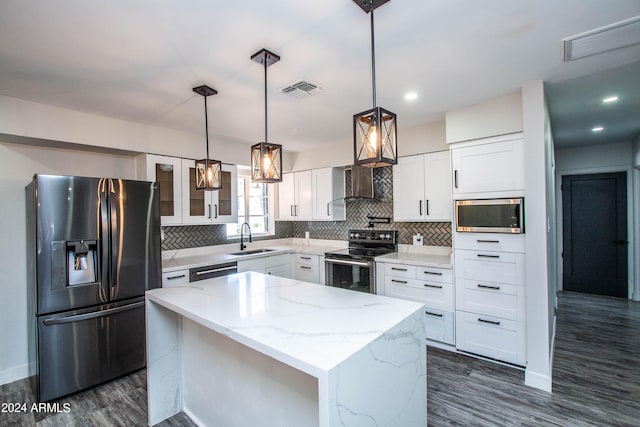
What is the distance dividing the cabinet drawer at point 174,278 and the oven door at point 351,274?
1748 millimetres

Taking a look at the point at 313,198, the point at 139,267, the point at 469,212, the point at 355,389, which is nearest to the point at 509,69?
the point at 469,212

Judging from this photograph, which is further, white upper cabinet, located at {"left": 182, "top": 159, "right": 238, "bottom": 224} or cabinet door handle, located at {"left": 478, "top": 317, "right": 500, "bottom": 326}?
white upper cabinet, located at {"left": 182, "top": 159, "right": 238, "bottom": 224}

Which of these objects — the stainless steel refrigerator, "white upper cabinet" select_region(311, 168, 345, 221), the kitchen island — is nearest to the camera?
the kitchen island

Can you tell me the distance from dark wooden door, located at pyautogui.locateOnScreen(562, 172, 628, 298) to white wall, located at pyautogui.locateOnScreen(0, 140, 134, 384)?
25.1ft

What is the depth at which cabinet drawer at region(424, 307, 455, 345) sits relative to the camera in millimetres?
3105

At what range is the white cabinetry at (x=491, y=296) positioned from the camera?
2688 millimetres

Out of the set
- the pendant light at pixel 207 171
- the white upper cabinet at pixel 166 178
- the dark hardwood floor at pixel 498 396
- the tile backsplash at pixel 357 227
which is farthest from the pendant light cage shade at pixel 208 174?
the dark hardwood floor at pixel 498 396

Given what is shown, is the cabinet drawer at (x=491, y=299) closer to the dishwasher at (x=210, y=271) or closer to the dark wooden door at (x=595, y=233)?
the dishwasher at (x=210, y=271)

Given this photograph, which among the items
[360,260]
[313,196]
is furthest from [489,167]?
[313,196]

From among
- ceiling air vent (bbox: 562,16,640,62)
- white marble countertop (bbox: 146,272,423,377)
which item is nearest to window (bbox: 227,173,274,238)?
white marble countertop (bbox: 146,272,423,377)

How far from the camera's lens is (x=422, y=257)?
3.56m

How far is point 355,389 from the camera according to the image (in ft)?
3.75

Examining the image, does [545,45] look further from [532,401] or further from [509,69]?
[532,401]

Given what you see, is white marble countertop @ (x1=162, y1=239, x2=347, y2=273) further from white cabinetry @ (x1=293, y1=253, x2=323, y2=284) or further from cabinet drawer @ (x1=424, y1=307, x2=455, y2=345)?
cabinet drawer @ (x1=424, y1=307, x2=455, y2=345)
